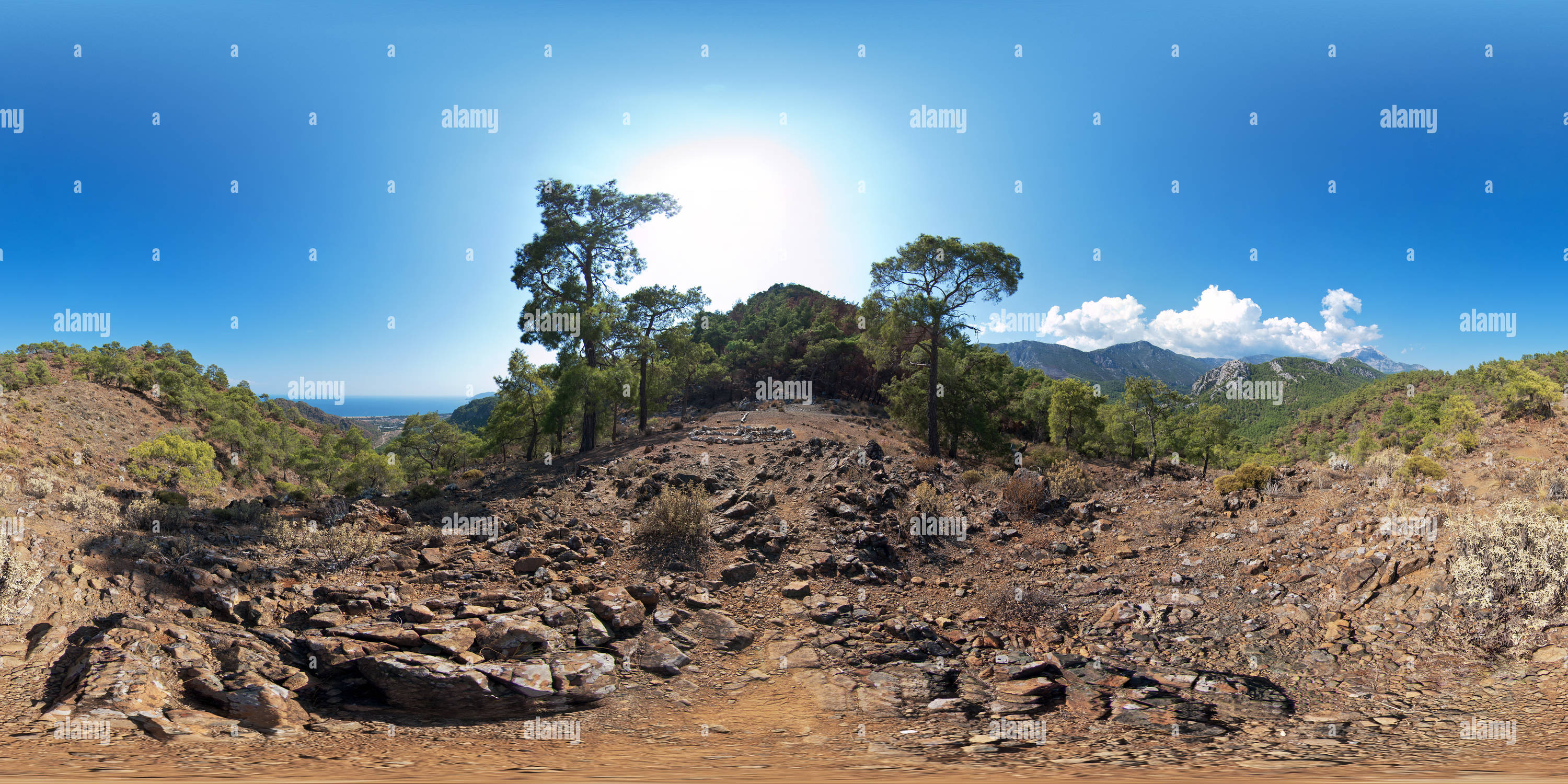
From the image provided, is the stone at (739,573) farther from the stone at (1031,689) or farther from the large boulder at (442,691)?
the stone at (1031,689)

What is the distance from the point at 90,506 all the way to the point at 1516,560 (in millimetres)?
25347

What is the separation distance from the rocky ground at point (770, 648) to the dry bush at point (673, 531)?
323 mm

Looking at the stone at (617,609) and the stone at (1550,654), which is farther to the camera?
the stone at (617,609)

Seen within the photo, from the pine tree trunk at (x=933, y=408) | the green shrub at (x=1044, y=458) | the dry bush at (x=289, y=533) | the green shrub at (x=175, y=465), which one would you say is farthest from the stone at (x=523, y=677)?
the green shrub at (x=1044, y=458)

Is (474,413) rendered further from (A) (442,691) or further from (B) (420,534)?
(A) (442,691)

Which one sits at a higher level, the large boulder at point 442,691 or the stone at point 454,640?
the stone at point 454,640

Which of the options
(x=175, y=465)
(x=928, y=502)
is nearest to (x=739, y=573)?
(x=928, y=502)

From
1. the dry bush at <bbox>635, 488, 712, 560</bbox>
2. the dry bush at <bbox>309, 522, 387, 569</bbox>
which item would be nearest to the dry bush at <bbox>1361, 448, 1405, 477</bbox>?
the dry bush at <bbox>635, 488, 712, 560</bbox>

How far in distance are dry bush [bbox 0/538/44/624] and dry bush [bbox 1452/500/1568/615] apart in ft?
67.4

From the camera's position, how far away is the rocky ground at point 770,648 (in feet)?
18.6

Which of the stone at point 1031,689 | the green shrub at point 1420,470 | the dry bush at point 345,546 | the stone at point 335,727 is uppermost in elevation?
the green shrub at point 1420,470

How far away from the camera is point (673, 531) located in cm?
1238

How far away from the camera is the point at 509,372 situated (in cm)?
3097

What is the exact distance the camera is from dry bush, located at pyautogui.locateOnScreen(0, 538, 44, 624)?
23.1 ft
